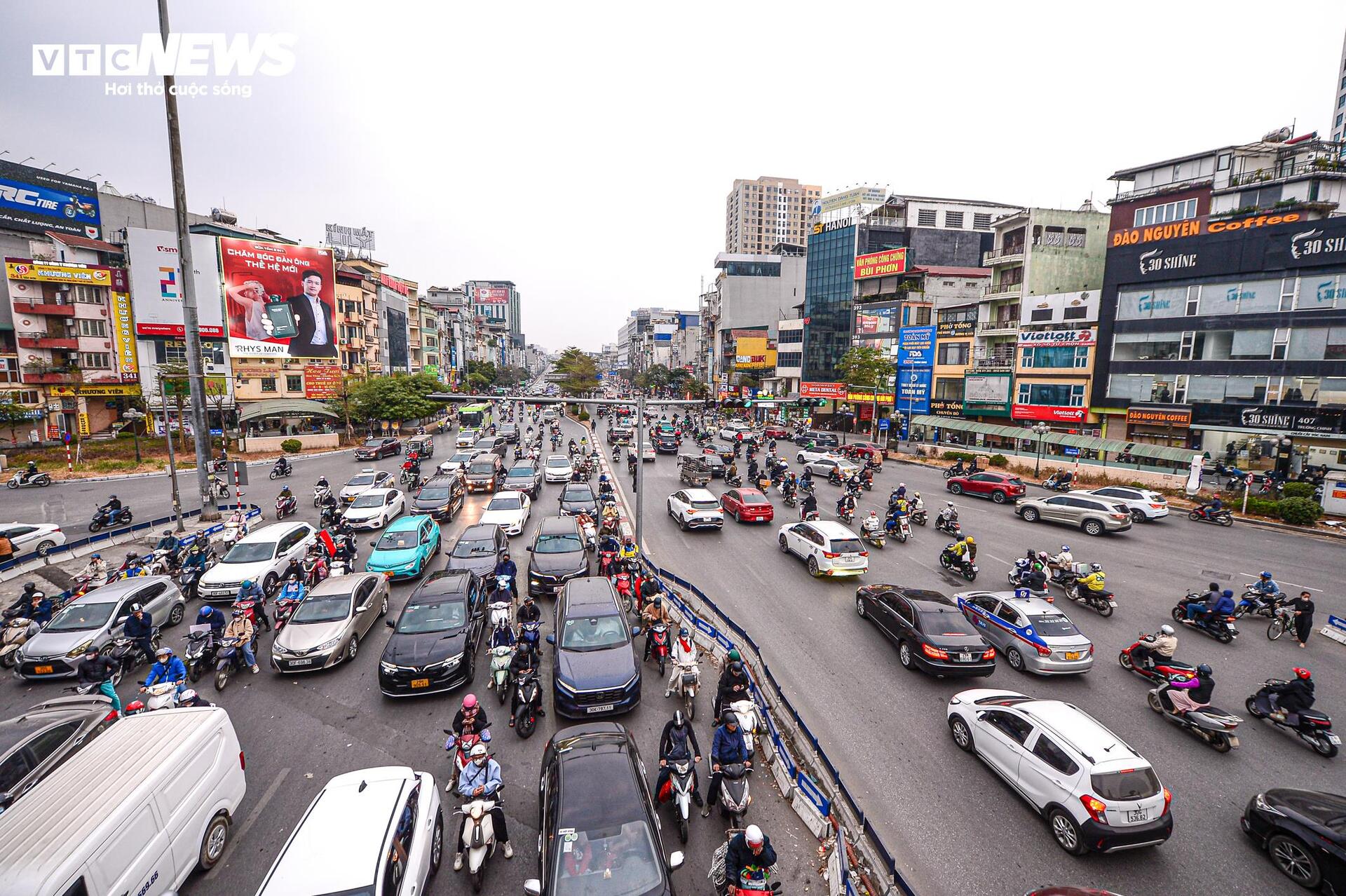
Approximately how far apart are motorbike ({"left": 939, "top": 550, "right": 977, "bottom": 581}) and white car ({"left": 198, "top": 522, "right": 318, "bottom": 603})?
63.4 feet

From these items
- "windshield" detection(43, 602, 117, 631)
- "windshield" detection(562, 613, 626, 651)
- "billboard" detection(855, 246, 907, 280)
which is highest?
"billboard" detection(855, 246, 907, 280)

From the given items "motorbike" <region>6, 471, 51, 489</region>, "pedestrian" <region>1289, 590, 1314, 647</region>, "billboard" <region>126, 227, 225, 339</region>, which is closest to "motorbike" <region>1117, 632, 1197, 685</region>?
"pedestrian" <region>1289, 590, 1314, 647</region>

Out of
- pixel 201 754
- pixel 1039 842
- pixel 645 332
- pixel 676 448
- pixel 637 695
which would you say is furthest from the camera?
pixel 645 332

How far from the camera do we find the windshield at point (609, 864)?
5.26 meters

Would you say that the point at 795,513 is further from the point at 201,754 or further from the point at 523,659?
the point at 201,754

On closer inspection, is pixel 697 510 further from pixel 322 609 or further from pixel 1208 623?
pixel 1208 623

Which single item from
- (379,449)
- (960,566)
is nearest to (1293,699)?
(960,566)

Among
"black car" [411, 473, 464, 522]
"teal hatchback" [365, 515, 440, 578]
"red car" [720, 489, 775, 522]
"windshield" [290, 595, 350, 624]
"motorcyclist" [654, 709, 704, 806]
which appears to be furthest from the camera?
"red car" [720, 489, 775, 522]

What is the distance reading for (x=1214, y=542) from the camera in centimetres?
2064

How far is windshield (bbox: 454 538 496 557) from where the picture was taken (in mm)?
15688

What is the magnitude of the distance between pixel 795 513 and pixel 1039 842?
18115 millimetres

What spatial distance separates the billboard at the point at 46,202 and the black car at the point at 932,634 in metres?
69.5

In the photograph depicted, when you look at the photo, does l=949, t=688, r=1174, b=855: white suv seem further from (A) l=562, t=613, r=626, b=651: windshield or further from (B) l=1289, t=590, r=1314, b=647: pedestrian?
(B) l=1289, t=590, r=1314, b=647: pedestrian

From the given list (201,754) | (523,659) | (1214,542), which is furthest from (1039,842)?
(1214,542)
